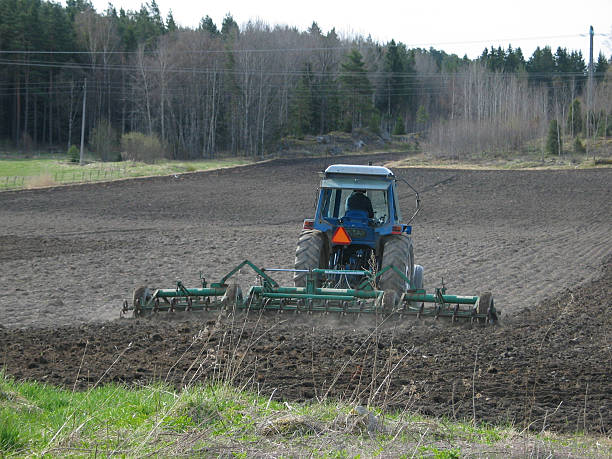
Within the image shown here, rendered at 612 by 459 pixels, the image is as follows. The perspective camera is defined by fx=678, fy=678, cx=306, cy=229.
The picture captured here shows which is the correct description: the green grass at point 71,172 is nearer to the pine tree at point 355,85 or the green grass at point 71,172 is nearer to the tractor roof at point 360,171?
the tractor roof at point 360,171

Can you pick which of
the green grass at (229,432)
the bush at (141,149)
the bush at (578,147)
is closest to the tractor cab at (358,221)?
the green grass at (229,432)

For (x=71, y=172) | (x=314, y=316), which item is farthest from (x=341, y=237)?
(x=71, y=172)

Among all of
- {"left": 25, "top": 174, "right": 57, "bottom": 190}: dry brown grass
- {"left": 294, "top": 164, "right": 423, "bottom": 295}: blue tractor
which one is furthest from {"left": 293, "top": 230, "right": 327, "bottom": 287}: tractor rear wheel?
{"left": 25, "top": 174, "right": 57, "bottom": 190}: dry brown grass

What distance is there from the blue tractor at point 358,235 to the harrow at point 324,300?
0.24 meters

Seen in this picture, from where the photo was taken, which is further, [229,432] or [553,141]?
[553,141]

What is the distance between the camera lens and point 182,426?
436cm

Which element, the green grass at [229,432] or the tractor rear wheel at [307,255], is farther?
the tractor rear wheel at [307,255]

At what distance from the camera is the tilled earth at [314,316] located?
6293mm

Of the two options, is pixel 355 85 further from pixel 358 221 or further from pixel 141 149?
pixel 358 221

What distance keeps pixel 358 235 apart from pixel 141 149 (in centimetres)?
4087

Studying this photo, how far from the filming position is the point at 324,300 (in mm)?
9719

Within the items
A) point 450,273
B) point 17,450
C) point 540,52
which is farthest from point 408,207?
point 540,52

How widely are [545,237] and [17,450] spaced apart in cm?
1921

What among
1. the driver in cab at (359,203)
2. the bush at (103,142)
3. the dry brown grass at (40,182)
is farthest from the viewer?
the bush at (103,142)
